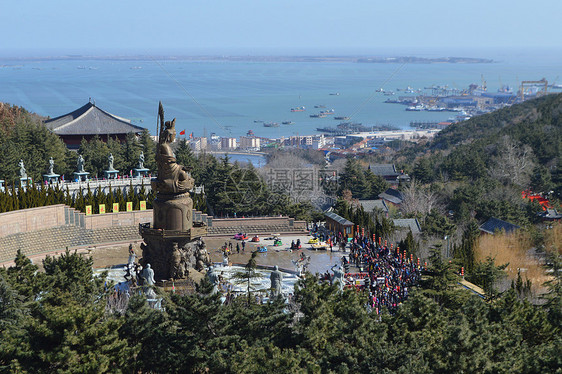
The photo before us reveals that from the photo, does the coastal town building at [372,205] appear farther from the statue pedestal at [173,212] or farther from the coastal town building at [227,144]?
the coastal town building at [227,144]

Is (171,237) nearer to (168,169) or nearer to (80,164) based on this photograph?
(168,169)

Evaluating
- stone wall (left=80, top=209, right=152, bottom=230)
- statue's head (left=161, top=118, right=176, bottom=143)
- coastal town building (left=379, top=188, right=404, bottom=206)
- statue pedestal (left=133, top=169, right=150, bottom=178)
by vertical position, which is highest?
statue's head (left=161, top=118, right=176, bottom=143)

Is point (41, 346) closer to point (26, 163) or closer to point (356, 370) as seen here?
point (356, 370)

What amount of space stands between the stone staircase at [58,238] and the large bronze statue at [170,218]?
7.92m

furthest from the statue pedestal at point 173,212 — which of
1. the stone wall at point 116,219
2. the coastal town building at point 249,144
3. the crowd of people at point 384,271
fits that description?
the coastal town building at point 249,144

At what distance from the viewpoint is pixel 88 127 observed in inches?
2341

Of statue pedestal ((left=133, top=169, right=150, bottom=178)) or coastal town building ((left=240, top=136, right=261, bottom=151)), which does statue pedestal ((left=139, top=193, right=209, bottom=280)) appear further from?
coastal town building ((left=240, top=136, right=261, bottom=151))

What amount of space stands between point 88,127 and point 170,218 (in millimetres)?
32441

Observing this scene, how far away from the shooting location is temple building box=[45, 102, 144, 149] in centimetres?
5881

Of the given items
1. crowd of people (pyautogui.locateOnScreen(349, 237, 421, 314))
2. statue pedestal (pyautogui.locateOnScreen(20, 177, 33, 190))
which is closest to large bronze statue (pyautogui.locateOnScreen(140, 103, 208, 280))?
crowd of people (pyautogui.locateOnScreen(349, 237, 421, 314))

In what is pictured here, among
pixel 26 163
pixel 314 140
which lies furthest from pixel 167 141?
pixel 314 140

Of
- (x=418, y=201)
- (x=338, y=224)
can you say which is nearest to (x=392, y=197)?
(x=418, y=201)

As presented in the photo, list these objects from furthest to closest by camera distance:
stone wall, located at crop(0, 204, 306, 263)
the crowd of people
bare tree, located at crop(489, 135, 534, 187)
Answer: bare tree, located at crop(489, 135, 534, 187), stone wall, located at crop(0, 204, 306, 263), the crowd of people

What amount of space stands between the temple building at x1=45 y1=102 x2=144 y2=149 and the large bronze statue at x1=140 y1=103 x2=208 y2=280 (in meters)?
30.0
